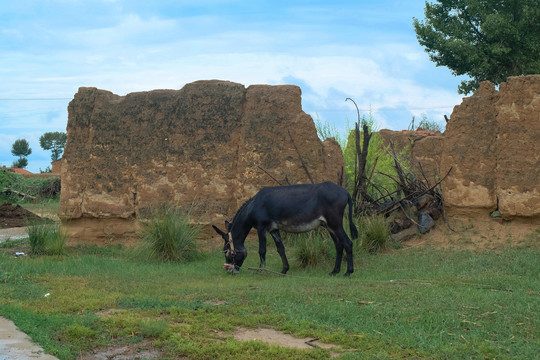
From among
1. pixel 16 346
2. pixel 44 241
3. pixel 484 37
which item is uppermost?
pixel 484 37

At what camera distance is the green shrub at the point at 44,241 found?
1211cm

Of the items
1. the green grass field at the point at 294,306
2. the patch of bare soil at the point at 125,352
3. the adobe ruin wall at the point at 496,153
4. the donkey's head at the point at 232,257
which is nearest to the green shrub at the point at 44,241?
the green grass field at the point at 294,306

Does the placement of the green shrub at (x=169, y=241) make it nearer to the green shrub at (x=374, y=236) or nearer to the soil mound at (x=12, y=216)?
the green shrub at (x=374, y=236)

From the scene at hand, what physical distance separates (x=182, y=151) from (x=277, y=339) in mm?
7870

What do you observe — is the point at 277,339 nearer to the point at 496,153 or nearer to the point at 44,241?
the point at 496,153

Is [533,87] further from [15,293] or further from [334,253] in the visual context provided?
[15,293]

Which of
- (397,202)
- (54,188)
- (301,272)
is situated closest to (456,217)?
(397,202)

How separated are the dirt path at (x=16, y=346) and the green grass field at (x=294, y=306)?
105 millimetres

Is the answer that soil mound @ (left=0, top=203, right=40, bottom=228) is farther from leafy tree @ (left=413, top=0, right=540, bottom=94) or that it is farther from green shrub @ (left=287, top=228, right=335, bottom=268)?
leafy tree @ (left=413, top=0, right=540, bottom=94)

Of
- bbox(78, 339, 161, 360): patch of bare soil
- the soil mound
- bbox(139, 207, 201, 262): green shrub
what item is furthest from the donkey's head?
the soil mound

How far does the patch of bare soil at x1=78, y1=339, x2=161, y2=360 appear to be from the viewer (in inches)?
228

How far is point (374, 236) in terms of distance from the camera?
1168 centimetres

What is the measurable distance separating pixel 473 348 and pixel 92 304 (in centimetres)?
434

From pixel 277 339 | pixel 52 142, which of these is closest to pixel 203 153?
Answer: pixel 277 339
